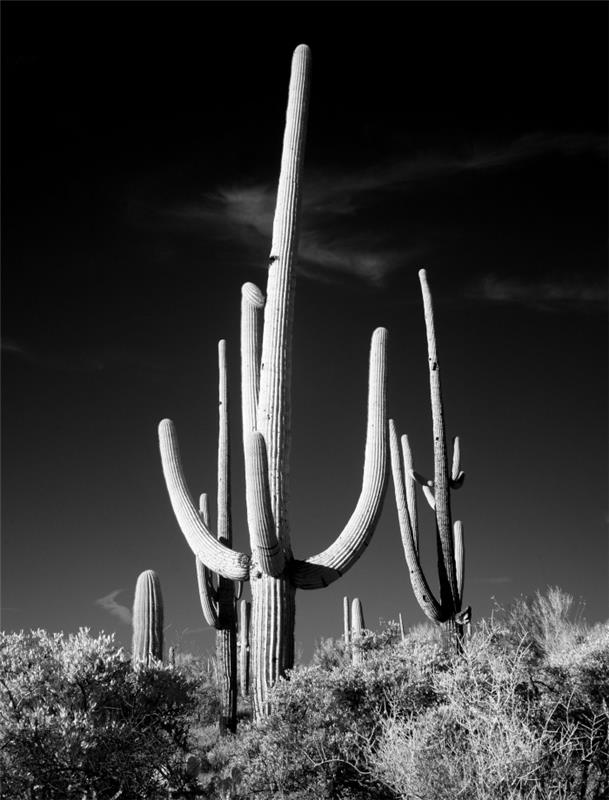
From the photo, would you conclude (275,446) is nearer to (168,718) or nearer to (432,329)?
(168,718)

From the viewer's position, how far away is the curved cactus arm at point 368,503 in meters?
7.65

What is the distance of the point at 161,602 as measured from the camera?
9.12 m

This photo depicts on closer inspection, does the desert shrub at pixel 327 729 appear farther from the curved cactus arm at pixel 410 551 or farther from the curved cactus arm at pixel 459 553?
the curved cactus arm at pixel 459 553

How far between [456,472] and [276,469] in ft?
18.8

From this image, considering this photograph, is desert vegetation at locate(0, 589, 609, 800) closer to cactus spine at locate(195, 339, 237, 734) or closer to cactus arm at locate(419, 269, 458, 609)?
cactus arm at locate(419, 269, 458, 609)

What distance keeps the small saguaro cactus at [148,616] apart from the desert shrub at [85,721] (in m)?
1.60

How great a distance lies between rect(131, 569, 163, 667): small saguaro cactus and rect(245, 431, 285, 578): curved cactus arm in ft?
7.78

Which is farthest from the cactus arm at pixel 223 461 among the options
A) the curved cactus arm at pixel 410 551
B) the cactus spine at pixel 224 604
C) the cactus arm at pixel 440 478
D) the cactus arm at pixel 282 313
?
the cactus arm at pixel 282 313

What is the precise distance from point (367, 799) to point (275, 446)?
3.62 metres

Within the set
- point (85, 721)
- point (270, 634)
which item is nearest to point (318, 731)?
point (270, 634)

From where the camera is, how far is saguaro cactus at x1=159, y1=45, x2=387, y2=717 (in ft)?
24.1

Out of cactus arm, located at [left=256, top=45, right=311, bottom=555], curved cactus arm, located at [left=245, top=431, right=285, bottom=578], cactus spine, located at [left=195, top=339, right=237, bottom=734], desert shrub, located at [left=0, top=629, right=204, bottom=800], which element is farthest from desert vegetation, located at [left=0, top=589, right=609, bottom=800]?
cactus spine, located at [left=195, top=339, right=237, bottom=734]

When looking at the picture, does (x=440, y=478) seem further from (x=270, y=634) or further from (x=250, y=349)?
(x=270, y=634)

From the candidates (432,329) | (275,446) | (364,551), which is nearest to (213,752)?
(364,551)
